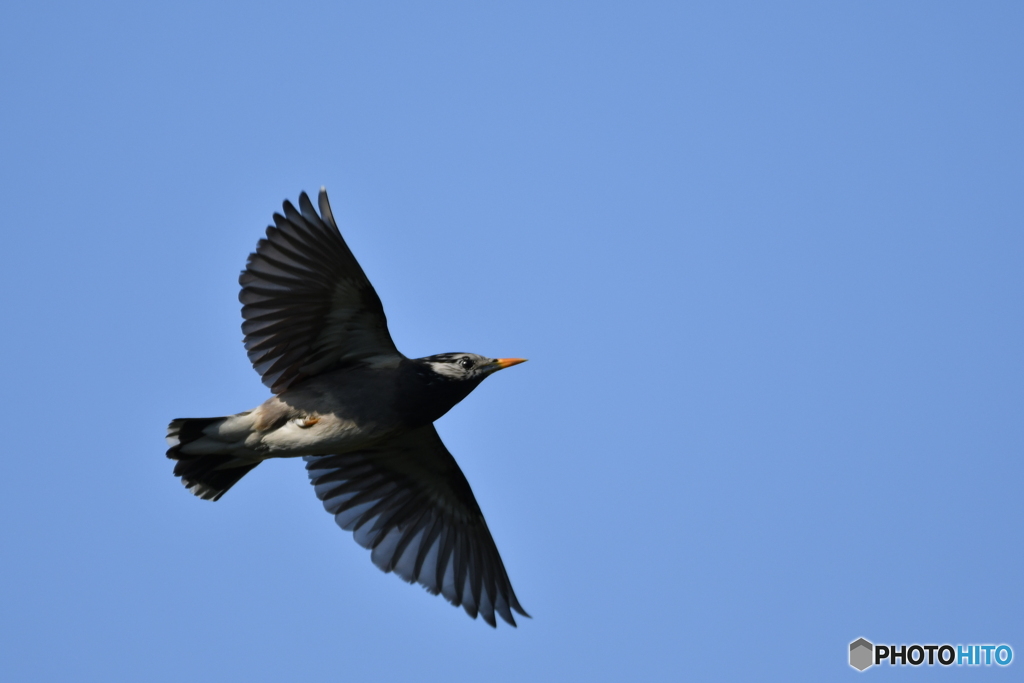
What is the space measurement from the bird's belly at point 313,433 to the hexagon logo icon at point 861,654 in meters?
5.36

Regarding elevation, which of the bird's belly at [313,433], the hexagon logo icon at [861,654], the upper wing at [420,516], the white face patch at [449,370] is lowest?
the hexagon logo icon at [861,654]

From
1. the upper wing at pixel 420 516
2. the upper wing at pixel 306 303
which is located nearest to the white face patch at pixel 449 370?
the upper wing at pixel 306 303

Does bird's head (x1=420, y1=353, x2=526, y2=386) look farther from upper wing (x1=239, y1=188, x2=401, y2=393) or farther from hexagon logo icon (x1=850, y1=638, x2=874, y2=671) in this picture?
hexagon logo icon (x1=850, y1=638, x2=874, y2=671)

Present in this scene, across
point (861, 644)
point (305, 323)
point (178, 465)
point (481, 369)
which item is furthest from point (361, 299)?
point (861, 644)

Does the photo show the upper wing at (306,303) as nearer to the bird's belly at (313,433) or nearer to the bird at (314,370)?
Answer: the bird at (314,370)

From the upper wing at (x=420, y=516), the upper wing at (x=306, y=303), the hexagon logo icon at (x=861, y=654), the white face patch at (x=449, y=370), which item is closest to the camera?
the upper wing at (x=306, y=303)

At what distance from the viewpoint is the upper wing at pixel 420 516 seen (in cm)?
1004

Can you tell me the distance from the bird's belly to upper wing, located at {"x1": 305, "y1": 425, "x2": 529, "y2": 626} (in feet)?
4.40

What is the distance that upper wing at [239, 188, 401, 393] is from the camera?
27.1 ft

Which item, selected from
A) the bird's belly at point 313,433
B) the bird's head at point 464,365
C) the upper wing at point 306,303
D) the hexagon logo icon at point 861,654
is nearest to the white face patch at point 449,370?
the bird's head at point 464,365

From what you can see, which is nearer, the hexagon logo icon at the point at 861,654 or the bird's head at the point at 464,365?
the bird's head at the point at 464,365

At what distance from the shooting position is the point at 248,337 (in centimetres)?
855

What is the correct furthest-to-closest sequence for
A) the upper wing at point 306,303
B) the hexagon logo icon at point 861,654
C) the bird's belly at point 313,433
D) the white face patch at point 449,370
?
the hexagon logo icon at point 861,654 < the white face patch at point 449,370 < the bird's belly at point 313,433 < the upper wing at point 306,303

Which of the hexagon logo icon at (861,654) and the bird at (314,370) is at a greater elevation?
the bird at (314,370)
